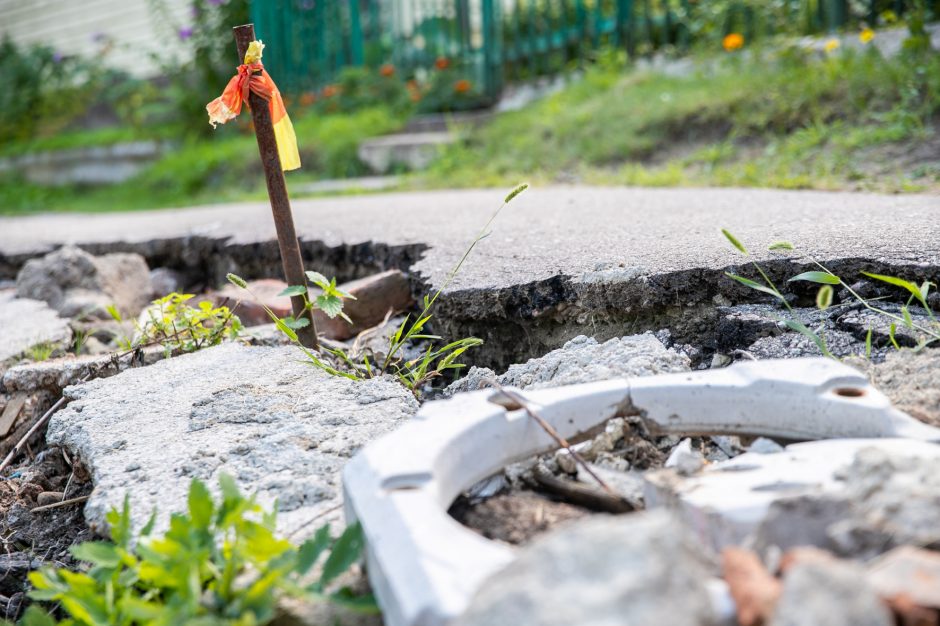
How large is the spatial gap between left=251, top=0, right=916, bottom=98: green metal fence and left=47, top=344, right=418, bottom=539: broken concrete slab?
475 centimetres

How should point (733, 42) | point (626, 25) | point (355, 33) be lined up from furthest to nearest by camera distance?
point (355, 33), point (626, 25), point (733, 42)

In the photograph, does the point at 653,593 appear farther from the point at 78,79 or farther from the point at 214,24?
the point at 78,79

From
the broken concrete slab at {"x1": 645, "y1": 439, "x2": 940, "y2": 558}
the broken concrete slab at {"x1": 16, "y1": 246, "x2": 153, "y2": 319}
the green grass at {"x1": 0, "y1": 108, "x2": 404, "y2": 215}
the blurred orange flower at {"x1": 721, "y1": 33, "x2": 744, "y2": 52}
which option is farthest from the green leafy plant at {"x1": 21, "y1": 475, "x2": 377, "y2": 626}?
the blurred orange flower at {"x1": 721, "y1": 33, "x2": 744, "y2": 52}

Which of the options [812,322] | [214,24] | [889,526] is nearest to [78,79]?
[214,24]

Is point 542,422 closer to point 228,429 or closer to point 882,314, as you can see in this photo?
point 228,429

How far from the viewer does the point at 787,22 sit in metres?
5.68

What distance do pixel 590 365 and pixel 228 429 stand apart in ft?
2.33

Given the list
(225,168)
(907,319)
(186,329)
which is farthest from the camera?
(225,168)

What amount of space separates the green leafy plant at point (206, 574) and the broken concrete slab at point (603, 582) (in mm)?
296

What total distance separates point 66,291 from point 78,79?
30.2 feet

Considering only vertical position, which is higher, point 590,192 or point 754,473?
point 754,473

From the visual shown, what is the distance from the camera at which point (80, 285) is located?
3.20m

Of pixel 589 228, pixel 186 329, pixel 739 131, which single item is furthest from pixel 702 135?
pixel 186 329

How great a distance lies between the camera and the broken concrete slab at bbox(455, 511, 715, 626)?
0.78 meters
